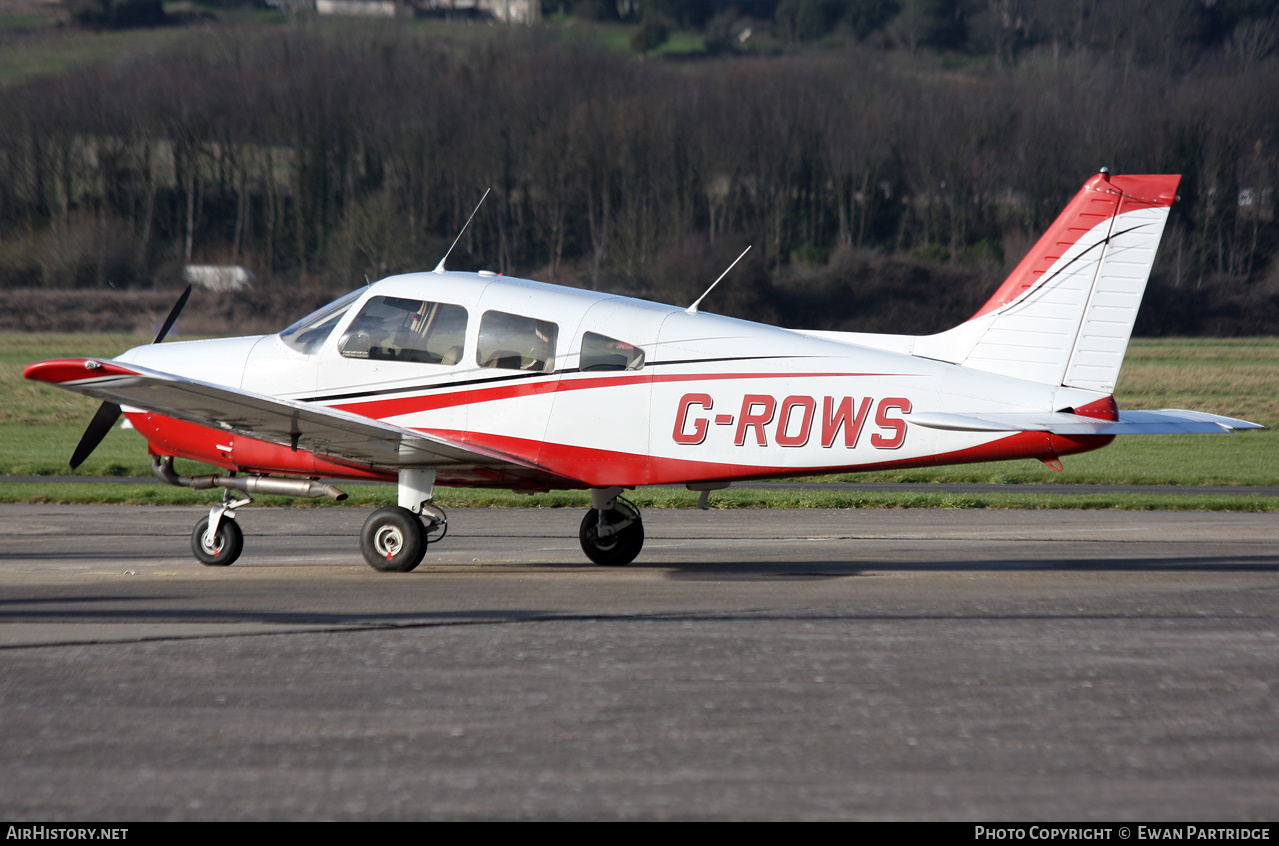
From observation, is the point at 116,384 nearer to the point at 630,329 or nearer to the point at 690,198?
the point at 630,329

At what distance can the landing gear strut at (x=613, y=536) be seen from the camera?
11250mm

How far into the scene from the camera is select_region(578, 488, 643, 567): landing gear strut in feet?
36.9

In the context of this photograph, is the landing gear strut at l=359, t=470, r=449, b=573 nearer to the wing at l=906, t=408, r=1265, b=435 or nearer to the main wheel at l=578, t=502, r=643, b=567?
the main wheel at l=578, t=502, r=643, b=567

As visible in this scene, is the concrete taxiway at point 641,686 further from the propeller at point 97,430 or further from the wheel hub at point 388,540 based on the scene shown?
the propeller at point 97,430

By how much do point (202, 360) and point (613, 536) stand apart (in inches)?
159

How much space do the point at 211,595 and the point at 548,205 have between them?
246 feet

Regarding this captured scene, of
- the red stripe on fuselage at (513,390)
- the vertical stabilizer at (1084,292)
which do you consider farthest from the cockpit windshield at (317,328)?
the vertical stabilizer at (1084,292)

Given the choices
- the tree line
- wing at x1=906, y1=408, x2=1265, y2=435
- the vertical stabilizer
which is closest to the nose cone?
wing at x1=906, y1=408, x2=1265, y2=435

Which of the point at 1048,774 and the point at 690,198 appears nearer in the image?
the point at 1048,774

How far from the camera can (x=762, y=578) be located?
10.4m

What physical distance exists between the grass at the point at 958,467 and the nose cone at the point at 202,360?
17.8 ft

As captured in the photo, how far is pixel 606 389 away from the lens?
10234mm

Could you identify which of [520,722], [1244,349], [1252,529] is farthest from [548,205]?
[520,722]

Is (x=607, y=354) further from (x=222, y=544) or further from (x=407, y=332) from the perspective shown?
(x=222, y=544)
